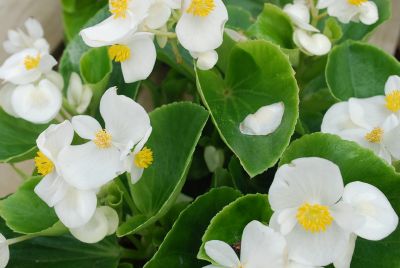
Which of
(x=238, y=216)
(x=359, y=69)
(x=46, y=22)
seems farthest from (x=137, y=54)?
(x=46, y=22)

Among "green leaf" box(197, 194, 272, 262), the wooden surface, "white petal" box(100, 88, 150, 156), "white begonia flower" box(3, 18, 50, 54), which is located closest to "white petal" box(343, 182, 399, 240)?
"green leaf" box(197, 194, 272, 262)

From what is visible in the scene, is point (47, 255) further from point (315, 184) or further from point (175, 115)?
point (315, 184)

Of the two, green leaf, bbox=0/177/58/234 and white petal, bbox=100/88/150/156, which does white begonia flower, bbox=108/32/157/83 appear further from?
green leaf, bbox=0/177/58/234

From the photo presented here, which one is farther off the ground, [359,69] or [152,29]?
[152,29]

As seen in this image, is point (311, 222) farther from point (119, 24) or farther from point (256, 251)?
point (119, 24)

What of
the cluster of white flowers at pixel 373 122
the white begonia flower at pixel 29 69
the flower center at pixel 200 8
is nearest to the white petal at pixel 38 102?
the white begonia flower at pixel 29 69

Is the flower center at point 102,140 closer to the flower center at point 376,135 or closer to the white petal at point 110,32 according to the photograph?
the white petal at point 110,32
